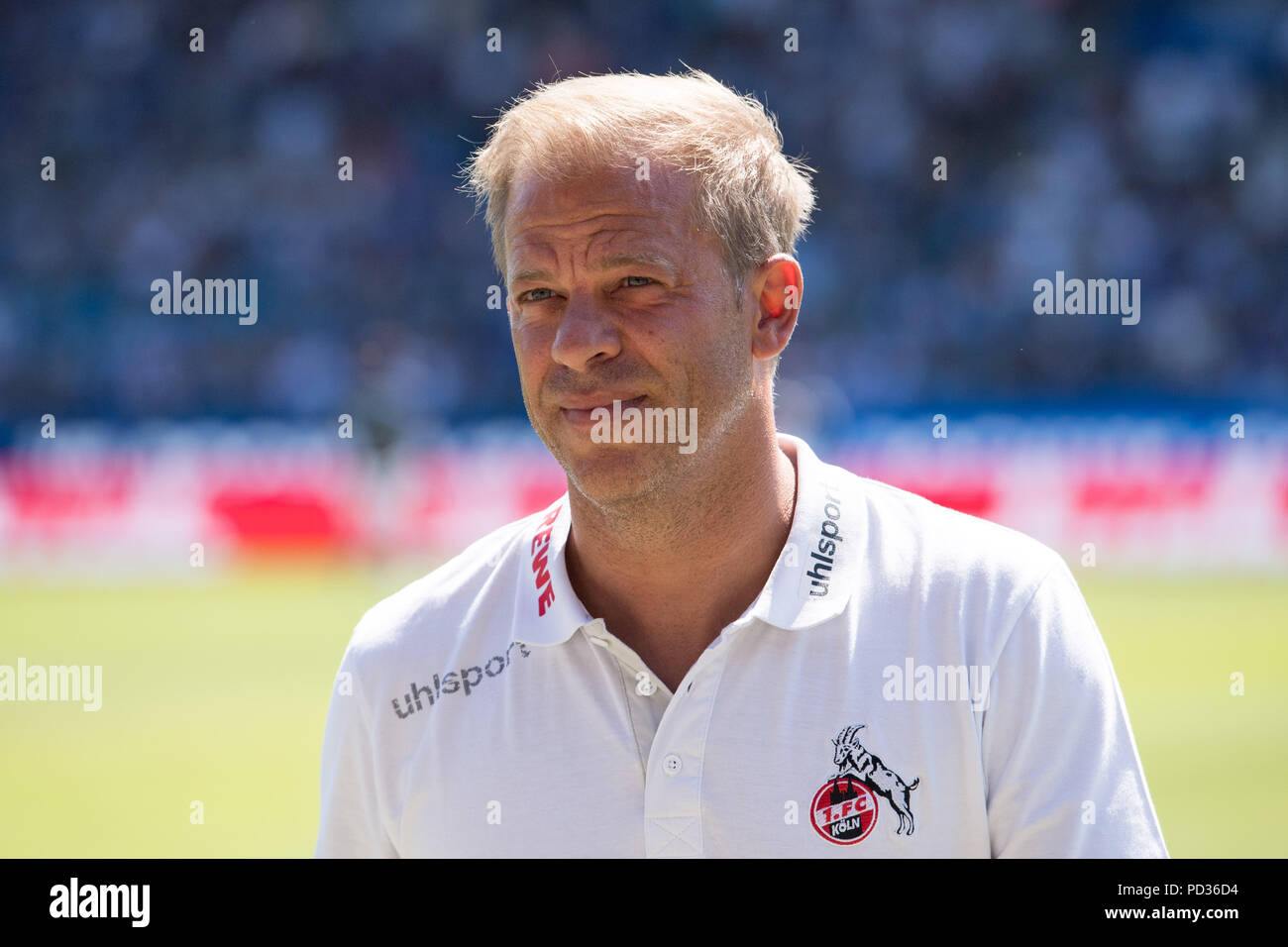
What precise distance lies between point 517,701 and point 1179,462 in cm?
1089

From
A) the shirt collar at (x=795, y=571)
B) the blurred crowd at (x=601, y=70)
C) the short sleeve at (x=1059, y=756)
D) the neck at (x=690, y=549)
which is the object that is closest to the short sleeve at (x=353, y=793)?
the shirt collar at (x=795, y=571)

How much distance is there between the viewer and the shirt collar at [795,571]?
7.55ft

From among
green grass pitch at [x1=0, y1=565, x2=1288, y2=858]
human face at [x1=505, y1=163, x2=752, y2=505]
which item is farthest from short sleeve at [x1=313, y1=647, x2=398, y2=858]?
green grass pitch at [x1=0, y1=565, x2=1288, y2=858]

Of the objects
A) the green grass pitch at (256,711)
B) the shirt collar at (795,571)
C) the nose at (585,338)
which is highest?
the nose at (585,338)

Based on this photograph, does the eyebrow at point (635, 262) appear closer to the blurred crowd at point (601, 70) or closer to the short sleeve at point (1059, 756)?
the short sleeve at point (1059, 756)

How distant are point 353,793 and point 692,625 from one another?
2.11 feet

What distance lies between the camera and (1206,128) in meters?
18.3

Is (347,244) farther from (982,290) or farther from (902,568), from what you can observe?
(902,568)

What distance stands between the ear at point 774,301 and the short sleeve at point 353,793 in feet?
3.08

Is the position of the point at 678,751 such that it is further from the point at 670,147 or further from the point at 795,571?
the point at 670,147

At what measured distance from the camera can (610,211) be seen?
234cm

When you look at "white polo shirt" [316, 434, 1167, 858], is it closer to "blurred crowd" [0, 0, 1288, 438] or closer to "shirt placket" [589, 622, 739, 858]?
"shirt placket" [589, 622, 739, 858]

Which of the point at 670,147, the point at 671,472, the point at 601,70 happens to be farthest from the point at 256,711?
the point at 601,70

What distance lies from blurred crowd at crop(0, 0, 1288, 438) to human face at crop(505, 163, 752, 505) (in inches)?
522
